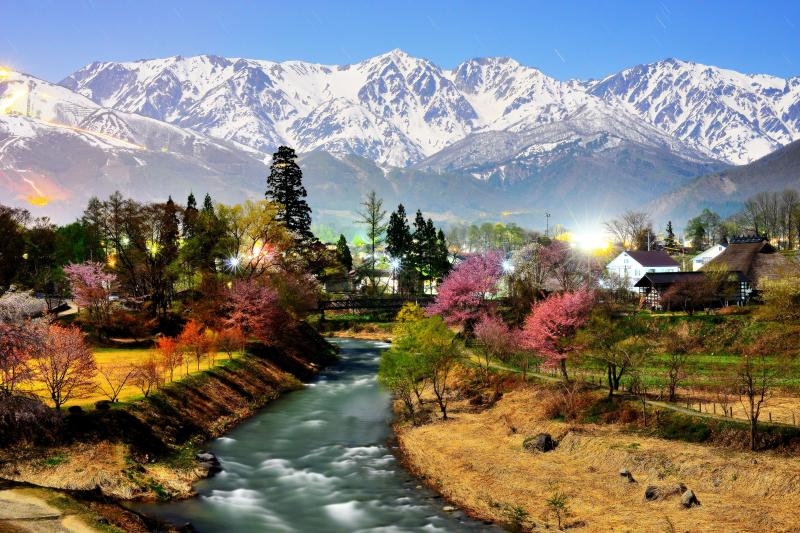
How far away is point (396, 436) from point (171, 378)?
1741cm

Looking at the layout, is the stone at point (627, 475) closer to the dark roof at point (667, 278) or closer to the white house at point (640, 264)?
the dark roof at point (667, 278)

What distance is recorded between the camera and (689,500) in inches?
1133

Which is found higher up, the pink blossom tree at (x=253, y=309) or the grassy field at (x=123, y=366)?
the pink blossom tree at (x=253, y=309)

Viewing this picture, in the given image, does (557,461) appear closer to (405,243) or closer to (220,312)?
(220,312)

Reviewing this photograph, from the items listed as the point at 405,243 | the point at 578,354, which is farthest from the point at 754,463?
the point at 405,243

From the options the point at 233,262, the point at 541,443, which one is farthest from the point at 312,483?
the point at 233,262

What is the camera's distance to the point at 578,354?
5003 centimetres

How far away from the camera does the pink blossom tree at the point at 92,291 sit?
6844 cm

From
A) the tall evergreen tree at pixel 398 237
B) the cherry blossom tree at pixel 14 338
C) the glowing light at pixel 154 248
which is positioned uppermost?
the tall evergreen tree at pixel 398 237

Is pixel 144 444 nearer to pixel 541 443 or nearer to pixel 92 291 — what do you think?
pixel 541 443

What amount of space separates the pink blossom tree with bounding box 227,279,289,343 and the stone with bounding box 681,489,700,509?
1823 inches

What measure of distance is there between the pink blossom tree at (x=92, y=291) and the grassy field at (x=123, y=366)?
7.82 metres

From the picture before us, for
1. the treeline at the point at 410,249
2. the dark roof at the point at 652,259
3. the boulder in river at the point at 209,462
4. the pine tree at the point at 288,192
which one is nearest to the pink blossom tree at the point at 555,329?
the boulder in river at the point at 209,462

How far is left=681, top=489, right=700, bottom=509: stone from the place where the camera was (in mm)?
28719
